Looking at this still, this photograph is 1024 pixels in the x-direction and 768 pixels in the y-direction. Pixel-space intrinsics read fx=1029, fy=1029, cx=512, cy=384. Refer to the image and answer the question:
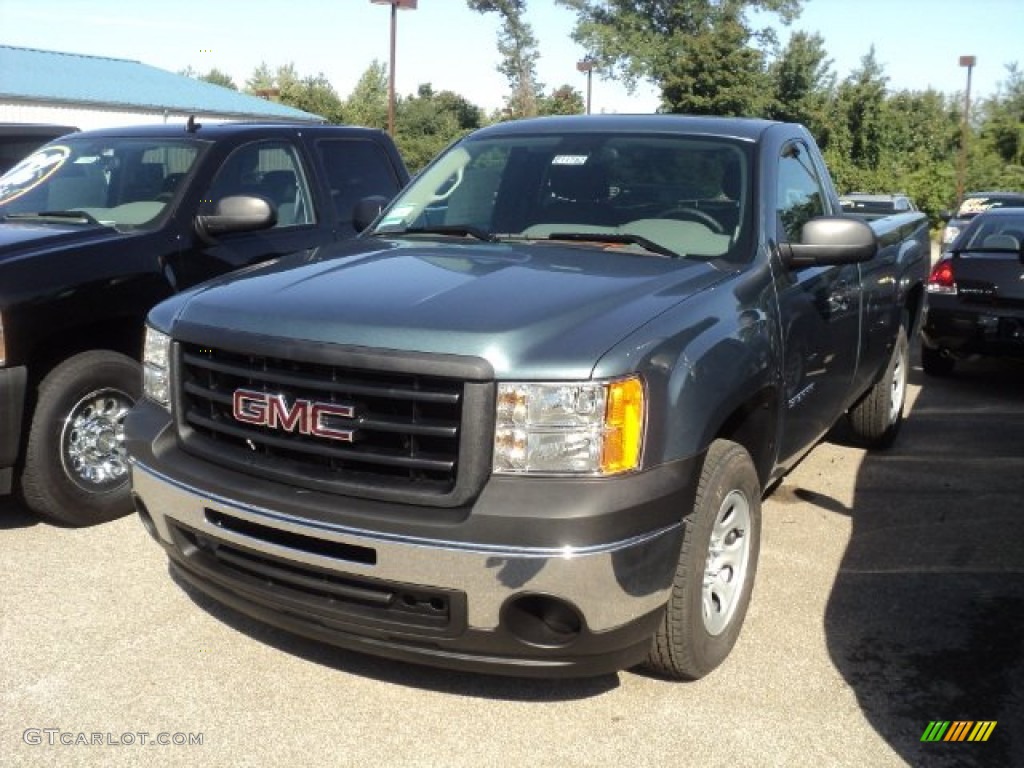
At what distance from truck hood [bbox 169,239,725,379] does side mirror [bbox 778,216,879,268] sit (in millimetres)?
471

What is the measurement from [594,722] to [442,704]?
489 millimetres

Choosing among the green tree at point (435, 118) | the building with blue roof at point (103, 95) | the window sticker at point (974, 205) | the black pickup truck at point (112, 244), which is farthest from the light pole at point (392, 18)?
the black pickup truck at point (112, 244)

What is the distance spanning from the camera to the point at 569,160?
4414 millimetres

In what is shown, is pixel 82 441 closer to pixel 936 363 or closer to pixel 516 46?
pixel 936 363

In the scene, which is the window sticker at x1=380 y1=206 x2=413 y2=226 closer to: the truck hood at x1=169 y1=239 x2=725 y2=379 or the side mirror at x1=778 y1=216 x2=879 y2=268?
the truck hood at x1=169 y1=239 x2=725 y2=379

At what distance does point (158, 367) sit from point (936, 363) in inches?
299

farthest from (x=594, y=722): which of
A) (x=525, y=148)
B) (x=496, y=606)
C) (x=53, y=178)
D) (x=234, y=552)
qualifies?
(x=53, y=178)

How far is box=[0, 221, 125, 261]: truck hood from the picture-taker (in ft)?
15.2

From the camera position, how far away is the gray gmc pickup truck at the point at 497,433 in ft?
9.10

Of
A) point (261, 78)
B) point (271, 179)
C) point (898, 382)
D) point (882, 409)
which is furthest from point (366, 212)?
point (261, 78)

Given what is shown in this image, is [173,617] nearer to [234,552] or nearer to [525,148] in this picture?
[234,552]

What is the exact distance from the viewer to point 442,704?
3299 millimetres

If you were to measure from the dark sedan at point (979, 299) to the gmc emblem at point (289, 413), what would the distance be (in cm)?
650

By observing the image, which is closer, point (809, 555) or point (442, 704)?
point (442, 704)
